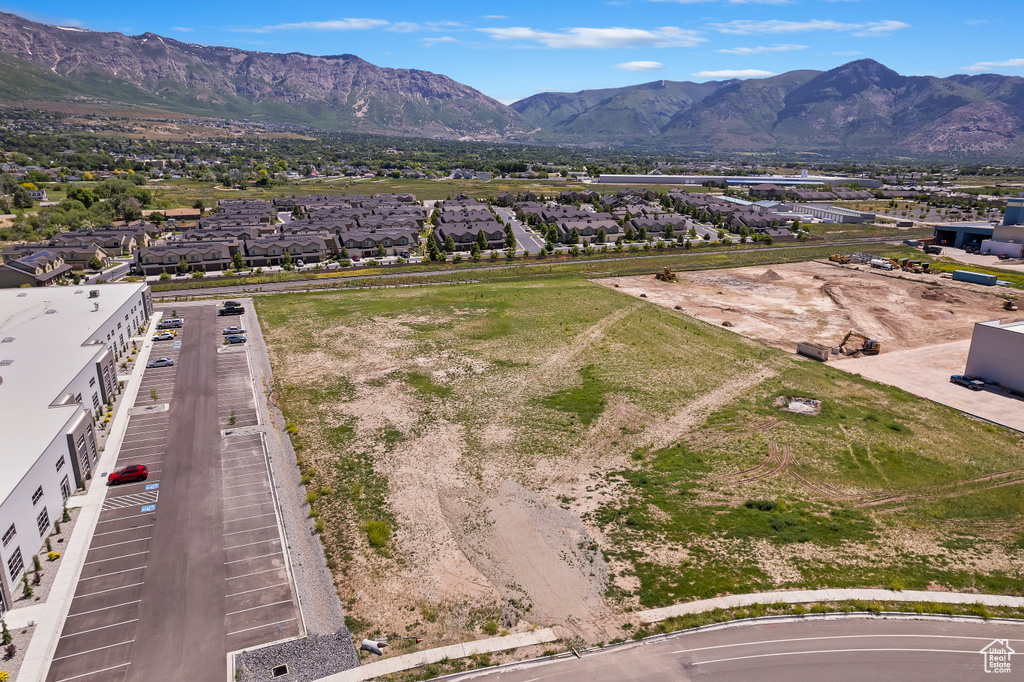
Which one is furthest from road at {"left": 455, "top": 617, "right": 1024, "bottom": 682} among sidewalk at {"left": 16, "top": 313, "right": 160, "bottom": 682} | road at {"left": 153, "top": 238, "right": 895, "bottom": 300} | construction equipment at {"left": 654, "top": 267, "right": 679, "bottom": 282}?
road at {"left": 153, "top": 238, "right": 895, "bottom": 300}

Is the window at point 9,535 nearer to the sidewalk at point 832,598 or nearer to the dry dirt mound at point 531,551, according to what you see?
the dry dirt mound at point 531,551

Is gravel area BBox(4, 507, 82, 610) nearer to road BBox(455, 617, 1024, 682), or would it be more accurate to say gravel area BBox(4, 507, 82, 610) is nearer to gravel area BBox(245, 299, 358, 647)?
gravel area BBox(245, 299, 358, 647)

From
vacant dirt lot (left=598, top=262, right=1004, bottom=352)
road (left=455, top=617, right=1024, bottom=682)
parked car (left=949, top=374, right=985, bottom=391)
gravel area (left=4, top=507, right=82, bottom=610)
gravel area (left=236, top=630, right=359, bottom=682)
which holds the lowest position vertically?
road (left=455, top=617, right=1024, bottom=682)

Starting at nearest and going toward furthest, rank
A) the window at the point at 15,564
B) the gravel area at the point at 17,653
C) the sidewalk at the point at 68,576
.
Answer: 1. the gravel area at the point at 17,653
2. the sidewalk at the point at 68,576
3. the window at the point at 15,564

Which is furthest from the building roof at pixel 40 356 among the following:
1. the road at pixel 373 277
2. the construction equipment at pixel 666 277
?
the construction equipment at pixel 666 277

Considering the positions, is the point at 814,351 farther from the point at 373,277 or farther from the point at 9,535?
the point at 373,277
